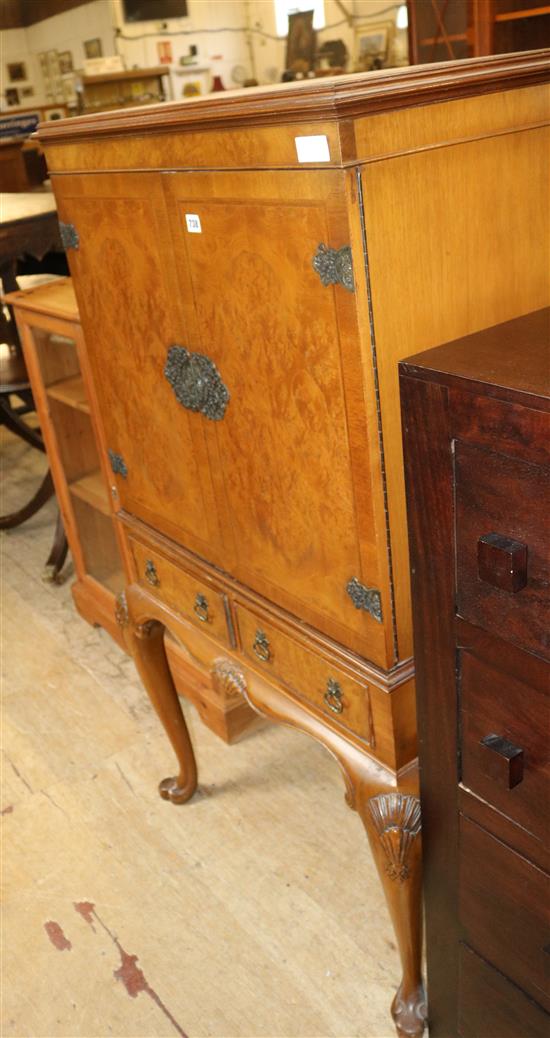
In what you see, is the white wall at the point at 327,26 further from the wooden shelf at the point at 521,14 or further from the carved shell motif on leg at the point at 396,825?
the carved shell motif on leg at the point at 396,825

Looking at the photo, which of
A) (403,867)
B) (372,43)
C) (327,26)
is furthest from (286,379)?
(327,26)

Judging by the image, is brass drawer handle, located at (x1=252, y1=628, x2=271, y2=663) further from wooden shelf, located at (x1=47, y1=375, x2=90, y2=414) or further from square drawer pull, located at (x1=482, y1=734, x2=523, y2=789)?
wooden shelf, located at (x1=47, y1=375, x2=90, y2=414)

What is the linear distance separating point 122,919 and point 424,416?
1349mm

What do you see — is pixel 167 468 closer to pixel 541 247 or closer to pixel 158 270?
pixel 158 270

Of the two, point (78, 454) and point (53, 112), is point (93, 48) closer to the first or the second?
point (53, 112)

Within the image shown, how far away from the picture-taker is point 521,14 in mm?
3768

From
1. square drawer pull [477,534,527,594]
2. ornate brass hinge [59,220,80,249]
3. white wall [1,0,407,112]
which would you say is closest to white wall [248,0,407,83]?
white wall [1,0,407,112]

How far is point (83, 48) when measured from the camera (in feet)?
39.8

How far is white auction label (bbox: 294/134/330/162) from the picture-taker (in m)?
0.95

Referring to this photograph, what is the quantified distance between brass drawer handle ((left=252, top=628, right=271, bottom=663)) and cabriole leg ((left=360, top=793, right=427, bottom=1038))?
286mm

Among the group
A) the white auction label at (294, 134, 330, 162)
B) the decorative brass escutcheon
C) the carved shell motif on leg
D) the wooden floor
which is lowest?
the wooden floor

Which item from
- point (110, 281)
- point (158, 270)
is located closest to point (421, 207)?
point (158, 270)

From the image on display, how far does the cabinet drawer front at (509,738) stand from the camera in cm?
97

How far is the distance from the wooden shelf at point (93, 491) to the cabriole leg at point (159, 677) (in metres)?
Answer: 0.69
